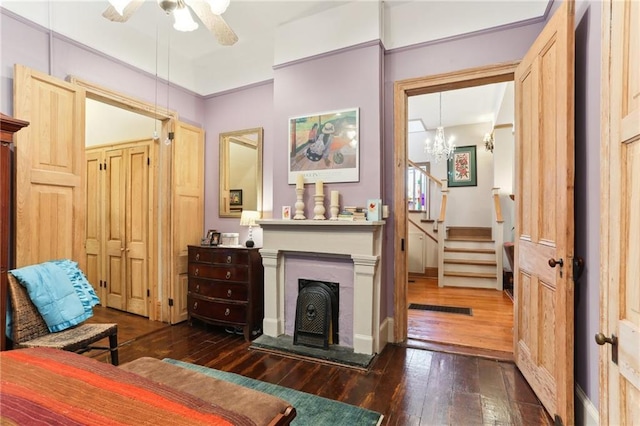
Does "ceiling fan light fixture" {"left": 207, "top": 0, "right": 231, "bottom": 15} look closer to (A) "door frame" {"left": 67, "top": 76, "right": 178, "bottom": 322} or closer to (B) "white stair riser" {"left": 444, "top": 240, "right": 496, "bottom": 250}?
(A) "door frame" {"left": 67, "top": 76, "right": 178, "bottom": 322}

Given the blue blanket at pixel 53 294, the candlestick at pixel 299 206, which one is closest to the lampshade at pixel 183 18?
the candlestick at pixel 299 206

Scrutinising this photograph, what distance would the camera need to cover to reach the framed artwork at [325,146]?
287 centimetres

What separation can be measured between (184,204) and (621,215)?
12.2ft

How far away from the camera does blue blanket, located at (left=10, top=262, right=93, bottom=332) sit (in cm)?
211

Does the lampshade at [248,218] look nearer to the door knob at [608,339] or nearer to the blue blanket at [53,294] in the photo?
the blue blanket at [53,294]

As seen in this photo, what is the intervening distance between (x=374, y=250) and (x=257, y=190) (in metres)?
1.62

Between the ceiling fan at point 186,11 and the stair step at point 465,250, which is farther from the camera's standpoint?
the stair step at point 465,250

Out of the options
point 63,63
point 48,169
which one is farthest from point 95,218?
point 63,63

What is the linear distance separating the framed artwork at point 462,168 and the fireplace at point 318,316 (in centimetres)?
536

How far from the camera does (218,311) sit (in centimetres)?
320

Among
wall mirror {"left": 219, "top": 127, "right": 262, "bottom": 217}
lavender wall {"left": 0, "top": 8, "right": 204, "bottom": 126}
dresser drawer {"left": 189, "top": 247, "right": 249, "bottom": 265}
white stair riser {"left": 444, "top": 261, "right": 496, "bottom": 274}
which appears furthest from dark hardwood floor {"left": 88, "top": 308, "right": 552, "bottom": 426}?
white stair riser {"left": 444, "top": 261, "right": 496, "bottom": 274}

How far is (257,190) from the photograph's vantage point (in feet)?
11.8

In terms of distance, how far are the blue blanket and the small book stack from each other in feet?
7.18

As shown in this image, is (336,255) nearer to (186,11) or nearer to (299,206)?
(299,206)
